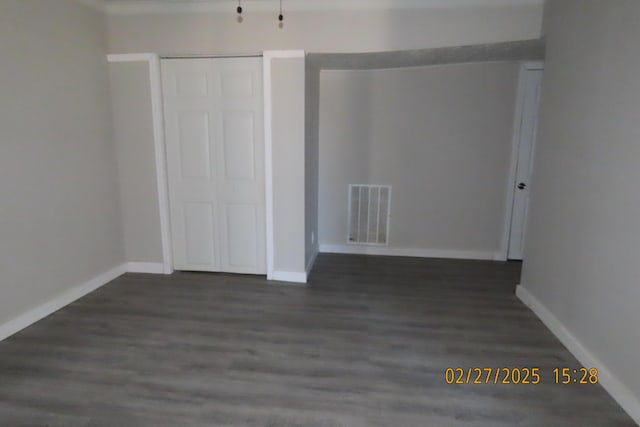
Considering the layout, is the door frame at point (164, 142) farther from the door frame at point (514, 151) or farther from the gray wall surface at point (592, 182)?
the door frame at point (514, 151)

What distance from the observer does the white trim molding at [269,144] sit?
3.28m

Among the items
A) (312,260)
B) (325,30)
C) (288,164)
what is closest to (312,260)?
(312,260)

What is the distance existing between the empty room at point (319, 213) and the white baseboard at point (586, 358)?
14mm

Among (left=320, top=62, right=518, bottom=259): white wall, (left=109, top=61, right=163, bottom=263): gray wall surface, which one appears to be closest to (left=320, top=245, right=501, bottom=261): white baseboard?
(left=320, top=62, right=518, bottom=259): white wall

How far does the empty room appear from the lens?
2.04 m

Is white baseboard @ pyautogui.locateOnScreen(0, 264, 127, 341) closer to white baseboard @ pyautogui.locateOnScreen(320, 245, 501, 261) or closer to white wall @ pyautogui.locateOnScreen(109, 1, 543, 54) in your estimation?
white wall @ pyautogui.locateOnScreen(109, 1, 543, 54)

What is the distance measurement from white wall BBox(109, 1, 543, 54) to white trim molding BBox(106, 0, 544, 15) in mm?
28

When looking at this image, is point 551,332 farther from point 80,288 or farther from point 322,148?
point 80,288

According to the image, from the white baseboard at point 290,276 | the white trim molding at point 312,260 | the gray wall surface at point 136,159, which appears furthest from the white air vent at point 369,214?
the gray wall surface at point 136,159

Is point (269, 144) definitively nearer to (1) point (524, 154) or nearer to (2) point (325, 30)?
(2) point (325, 30)

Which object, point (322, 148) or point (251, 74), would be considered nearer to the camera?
point (251, 74)

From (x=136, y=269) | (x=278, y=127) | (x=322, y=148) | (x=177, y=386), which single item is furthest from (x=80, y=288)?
(x=322, y=148)

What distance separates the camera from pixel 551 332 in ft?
8.86

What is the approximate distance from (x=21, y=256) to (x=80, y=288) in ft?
2.22
